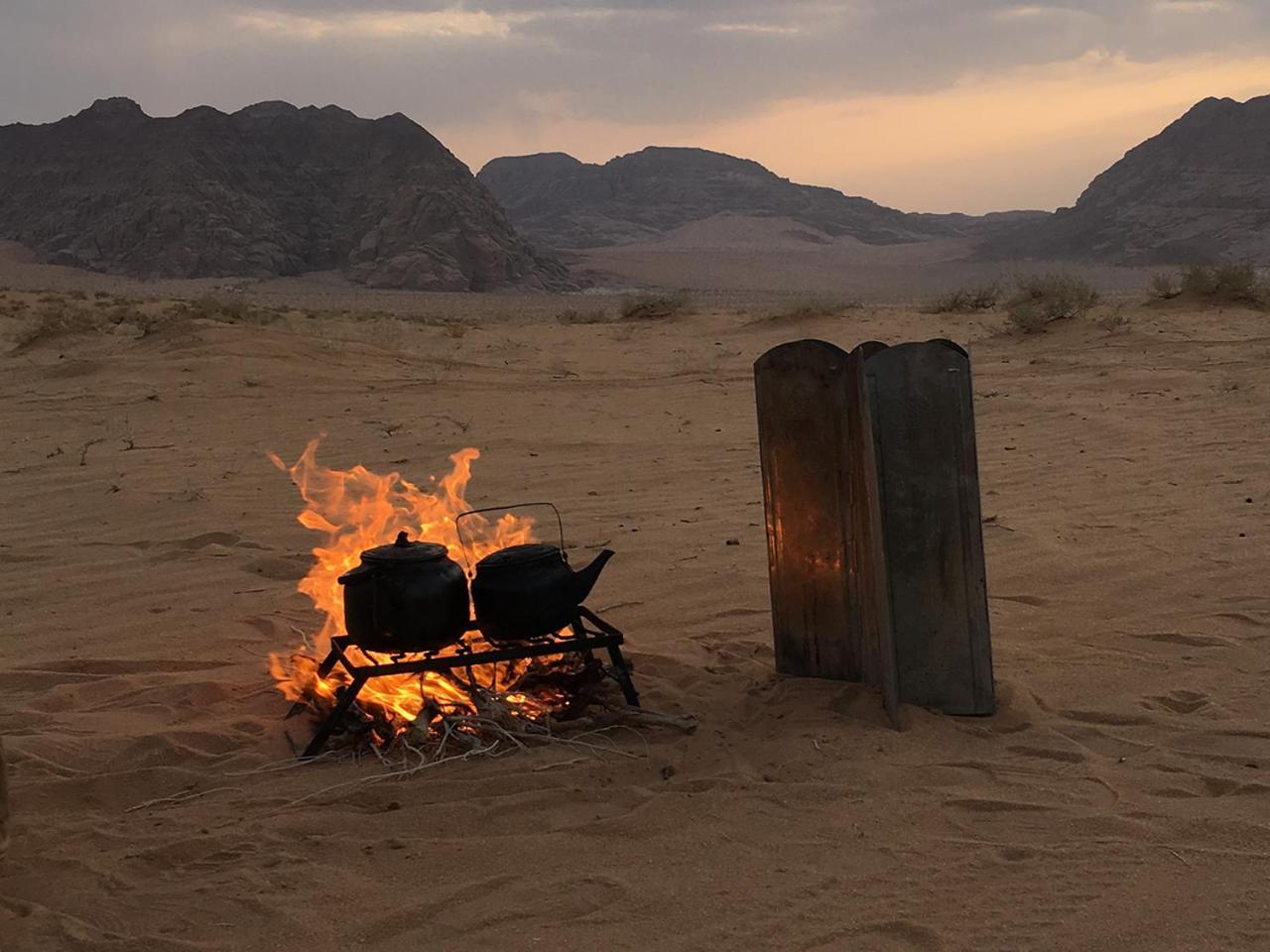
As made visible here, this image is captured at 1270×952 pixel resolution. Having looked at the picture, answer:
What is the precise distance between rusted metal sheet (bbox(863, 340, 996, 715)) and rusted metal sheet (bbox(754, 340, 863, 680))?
Result: 0.29 meters

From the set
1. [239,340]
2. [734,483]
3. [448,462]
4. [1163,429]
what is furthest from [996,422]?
[239,340]

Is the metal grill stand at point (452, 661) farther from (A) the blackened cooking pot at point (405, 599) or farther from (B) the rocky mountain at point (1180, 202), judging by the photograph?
(B) the rocky mountain at point (1180, 202)

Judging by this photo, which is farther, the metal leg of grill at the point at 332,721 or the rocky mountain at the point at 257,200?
the rocky mountain at the point at 257,200

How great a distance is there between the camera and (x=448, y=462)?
9.09 metres

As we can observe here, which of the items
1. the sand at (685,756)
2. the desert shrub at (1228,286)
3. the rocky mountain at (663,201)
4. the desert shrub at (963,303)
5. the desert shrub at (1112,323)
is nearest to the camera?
the sand at (685,756)

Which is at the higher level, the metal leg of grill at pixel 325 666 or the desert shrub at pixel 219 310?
the desert shrub at pixel 219 310

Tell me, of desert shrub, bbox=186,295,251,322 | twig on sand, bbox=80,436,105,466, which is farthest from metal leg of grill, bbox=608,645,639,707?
desert shrub, bbox=186,295,251,322

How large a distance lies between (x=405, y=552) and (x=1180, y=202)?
72277 mm

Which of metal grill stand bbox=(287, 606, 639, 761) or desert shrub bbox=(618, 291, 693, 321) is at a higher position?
desert shrub bbox=(618, 291, 693, 321)

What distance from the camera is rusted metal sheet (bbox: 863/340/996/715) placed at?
374 cm

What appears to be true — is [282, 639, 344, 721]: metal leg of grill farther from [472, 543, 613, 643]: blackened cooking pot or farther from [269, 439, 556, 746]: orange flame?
[472, 543, 613, 643]: blackened cooking pot

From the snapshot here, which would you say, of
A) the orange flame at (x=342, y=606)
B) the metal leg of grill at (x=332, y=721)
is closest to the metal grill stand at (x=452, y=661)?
the metal leg of grill at (x=332, y=721)

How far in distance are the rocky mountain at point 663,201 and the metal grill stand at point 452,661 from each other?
8815 centimetres

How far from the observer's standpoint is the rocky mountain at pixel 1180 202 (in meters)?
58.8
